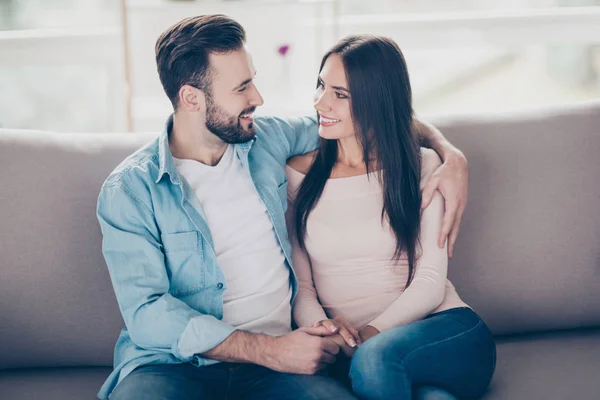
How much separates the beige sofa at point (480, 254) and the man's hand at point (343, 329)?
316 millimetres

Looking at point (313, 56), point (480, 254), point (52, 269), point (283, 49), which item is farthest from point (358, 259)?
point (313, 56)

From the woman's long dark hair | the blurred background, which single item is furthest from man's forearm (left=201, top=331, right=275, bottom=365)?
the blurred background

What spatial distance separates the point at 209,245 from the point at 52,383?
0.51 meters

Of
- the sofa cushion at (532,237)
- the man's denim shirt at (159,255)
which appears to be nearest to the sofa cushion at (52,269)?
the man's denim shirt at (159,255)

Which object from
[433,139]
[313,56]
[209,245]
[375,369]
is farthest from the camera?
[313,56]

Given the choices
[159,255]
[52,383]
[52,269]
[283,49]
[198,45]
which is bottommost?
[52,383]

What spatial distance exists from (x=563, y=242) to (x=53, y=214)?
1263mm

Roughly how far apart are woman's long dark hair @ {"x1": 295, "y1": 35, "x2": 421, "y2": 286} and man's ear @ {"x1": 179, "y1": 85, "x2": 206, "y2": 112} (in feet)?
1.04

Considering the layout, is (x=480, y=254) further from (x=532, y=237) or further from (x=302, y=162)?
(x=302, y=162)

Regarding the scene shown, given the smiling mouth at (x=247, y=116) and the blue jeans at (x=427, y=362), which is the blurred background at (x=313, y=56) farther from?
the blue jeans at (x=427, y=362)

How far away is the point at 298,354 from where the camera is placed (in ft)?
4.79

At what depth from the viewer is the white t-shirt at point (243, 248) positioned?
1.59 meters

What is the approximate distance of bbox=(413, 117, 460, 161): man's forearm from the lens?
5.65ft

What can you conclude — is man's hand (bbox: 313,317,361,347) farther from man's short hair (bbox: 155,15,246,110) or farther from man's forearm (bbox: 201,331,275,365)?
man's short hair (bbox: 155,15,246,110)
